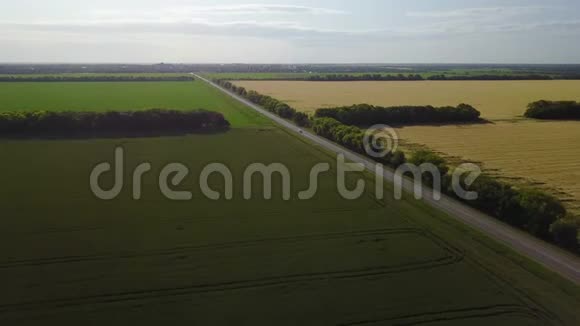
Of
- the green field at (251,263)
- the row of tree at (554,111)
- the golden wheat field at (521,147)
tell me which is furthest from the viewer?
the row of tree at (554,111)

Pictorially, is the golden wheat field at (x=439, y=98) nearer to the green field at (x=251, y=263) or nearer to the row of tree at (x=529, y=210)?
the row of tree at (x=529, y=210)

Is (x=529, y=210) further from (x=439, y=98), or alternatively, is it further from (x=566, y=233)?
(x=439, y=98)

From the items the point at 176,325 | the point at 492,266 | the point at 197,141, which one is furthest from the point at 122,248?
the point at 197,141

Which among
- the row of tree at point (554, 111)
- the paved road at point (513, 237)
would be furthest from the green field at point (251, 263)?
the row of tree at point (554, 111)

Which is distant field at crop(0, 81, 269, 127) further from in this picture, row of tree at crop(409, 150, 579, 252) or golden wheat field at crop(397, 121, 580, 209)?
row of tree at crop(409, 150, 579, 252)

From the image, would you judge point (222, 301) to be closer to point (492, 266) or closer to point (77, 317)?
point (77, 317)

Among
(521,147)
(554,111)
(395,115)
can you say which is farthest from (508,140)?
(554,111)

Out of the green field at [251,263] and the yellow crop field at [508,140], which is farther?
the yellow crop field at [508,140]
